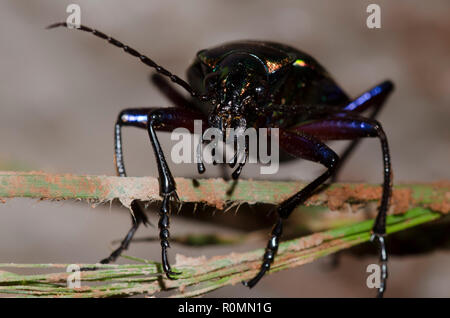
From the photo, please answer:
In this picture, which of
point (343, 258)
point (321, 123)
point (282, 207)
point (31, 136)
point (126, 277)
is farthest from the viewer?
point (31, 136)

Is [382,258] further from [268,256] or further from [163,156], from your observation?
[163,156]

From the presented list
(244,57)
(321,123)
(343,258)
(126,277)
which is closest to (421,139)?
(343,258)

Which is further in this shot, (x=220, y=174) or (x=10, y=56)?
(x=10, y=56)

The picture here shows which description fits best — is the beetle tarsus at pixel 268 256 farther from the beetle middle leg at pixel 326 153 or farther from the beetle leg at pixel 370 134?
the beetle leg at pixel 370 134

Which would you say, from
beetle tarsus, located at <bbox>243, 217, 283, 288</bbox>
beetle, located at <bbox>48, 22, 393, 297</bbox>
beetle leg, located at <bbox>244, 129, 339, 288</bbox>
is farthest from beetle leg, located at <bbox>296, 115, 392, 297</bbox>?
beetle tarsus, located at <bbox>243, 217, 283, 288</bbox>

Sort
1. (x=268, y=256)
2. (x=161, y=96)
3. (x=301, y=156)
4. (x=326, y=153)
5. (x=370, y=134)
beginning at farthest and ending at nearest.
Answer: (x=161, y=96) < (x=370, y=134) < (x=301, y=156) < (x=326, y=153) < (x=268, y=256)

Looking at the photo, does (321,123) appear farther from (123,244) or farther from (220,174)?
(123,244)

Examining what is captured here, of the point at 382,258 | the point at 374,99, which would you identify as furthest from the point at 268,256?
the point at 374,99
